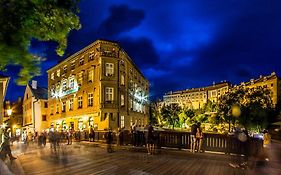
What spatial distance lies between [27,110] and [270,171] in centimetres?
6993

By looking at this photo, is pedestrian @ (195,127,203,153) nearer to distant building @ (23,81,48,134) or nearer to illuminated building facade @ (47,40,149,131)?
illuminated building facade @ (47,40,149,131)

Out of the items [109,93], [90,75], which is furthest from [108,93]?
[90,75]

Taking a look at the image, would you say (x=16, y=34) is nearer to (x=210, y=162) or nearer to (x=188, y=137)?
(x=210, y=162)

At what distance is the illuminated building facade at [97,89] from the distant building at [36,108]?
932 centimetres

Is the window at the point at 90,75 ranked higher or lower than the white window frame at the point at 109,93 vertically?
higher

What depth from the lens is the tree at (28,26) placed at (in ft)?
18.9

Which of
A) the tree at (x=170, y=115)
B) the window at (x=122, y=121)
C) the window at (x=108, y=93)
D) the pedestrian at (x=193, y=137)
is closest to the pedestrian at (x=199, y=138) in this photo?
the pedestrian at (x=193, y=137)

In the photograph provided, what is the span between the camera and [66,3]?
6.55m

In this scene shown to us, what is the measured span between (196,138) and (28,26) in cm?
1478

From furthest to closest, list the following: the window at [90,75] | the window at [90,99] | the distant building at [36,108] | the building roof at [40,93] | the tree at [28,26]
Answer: the building roof at [40,93] < the distant building at [36,108] < the window at [90,99] < the window at [90,75] < the tree at [28,26]

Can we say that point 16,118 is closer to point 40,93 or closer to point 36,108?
point 40,93

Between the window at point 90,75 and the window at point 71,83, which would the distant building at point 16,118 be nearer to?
the window at point 71,83

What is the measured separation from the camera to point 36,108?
67.1m

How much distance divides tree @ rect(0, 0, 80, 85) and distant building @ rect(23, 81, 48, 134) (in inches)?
2304
